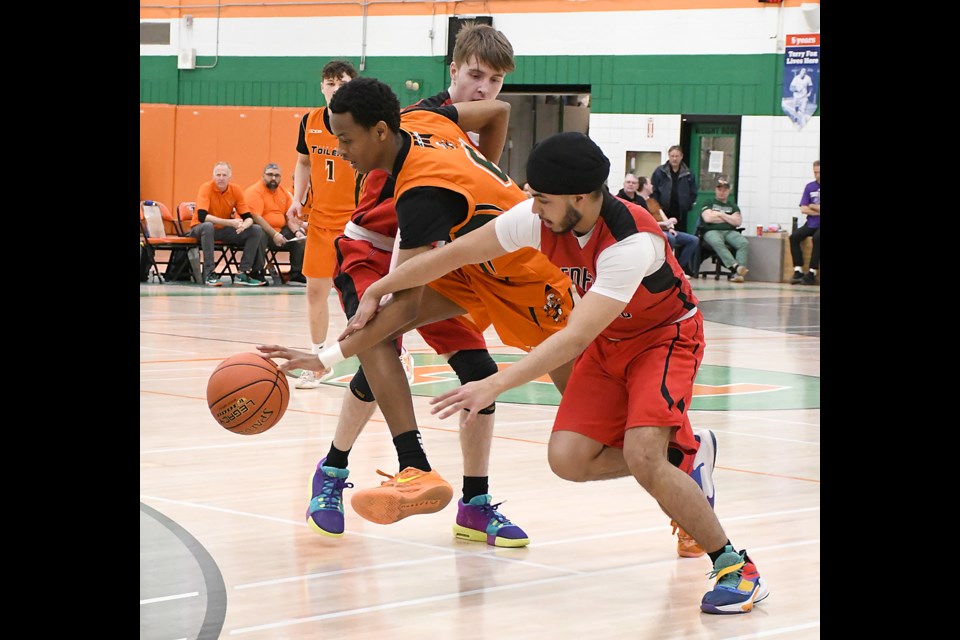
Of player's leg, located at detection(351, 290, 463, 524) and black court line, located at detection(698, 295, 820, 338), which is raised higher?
player's leg, located at detection(351, 290, 463, 524)

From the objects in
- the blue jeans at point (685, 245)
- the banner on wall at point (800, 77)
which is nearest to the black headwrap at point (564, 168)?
the blue jeans at point (685, 245)

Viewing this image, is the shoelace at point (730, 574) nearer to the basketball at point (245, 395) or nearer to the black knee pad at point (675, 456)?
the black knee pad at point (675, 456)

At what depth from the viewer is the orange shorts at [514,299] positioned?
410 centimetres

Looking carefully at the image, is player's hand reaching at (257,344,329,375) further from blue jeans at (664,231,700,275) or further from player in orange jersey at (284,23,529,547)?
blue jeans at (664,231,700,275)

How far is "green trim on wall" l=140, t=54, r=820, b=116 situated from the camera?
18.9m

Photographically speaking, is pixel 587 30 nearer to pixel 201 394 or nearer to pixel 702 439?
pixel 201 394

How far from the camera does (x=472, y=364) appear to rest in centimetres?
429

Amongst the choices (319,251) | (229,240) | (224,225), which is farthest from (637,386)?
(229,240)

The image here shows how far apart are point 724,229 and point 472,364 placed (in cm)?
1463

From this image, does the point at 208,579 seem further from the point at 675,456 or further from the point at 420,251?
the point at 675,456

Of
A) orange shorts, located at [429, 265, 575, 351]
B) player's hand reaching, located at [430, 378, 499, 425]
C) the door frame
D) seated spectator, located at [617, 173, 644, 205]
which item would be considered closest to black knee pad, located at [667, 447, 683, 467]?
orange shorts, located at [429, 265, 575, 351]

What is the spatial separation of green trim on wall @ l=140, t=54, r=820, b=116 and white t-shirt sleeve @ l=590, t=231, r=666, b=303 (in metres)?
15.8

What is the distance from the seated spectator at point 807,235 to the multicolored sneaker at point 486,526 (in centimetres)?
1409

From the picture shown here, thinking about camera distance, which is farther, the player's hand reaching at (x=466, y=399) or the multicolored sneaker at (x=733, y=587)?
the multicolored sneaker at (x=733, y=587)
